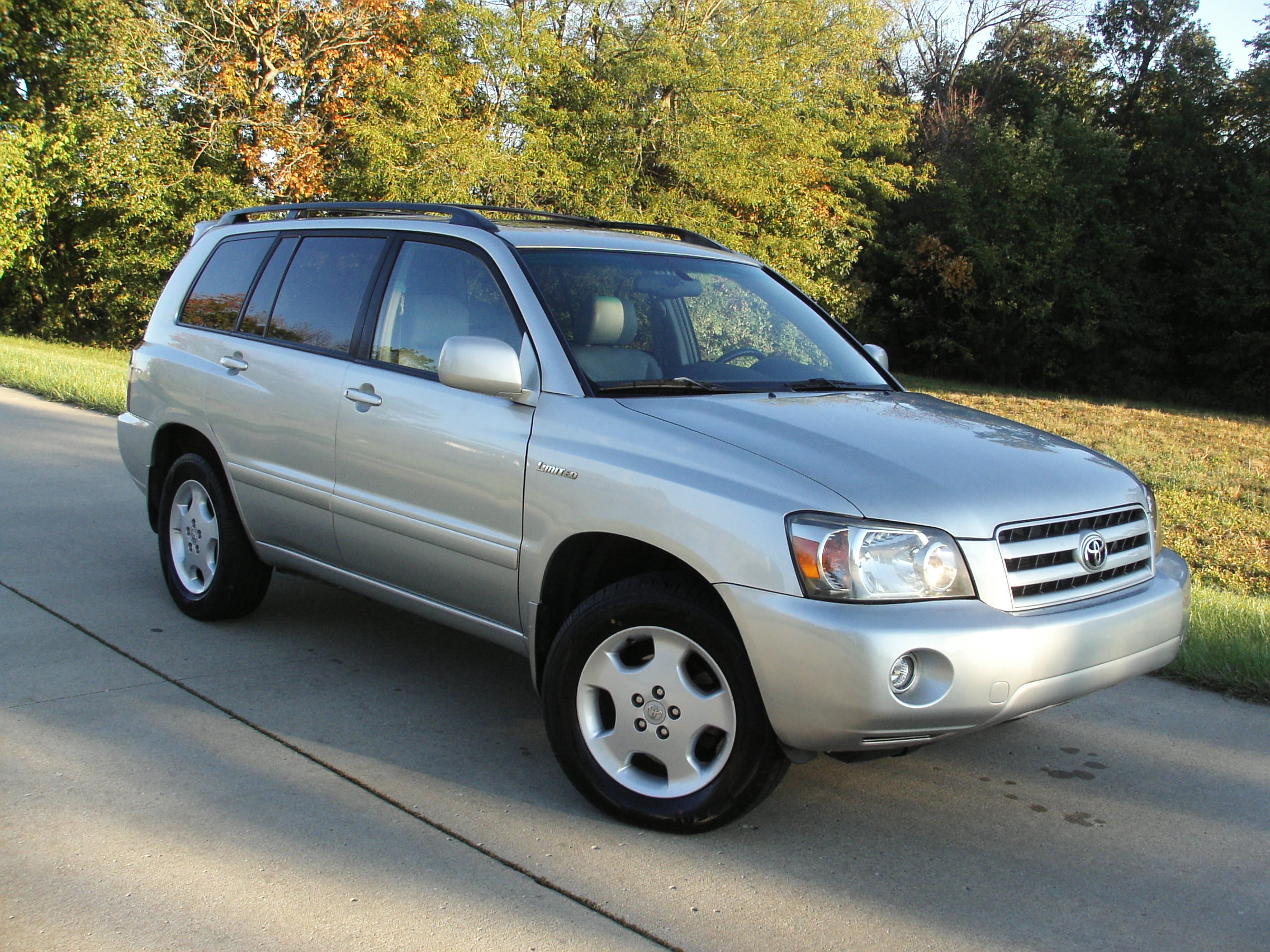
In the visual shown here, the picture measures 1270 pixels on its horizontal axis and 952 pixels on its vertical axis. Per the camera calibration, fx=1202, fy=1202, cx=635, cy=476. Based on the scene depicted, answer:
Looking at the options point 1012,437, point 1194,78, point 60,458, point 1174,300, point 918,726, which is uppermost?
point 1194,78

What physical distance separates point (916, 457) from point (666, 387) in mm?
904

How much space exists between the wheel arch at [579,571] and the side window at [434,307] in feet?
2.54

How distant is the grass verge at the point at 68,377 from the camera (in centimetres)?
1320

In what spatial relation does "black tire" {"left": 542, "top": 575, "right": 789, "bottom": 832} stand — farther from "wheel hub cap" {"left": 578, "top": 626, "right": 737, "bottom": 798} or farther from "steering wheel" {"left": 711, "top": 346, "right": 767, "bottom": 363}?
"steering wheel" {"left": 711, "top": 346, "right": 767, "bottom": 363}

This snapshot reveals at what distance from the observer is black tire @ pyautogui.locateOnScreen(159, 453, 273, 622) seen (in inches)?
206

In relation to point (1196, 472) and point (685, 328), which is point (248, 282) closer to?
point (685, 328)

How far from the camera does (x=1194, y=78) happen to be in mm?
33312

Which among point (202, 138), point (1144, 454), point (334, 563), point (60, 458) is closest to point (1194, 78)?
point (1144, 454)

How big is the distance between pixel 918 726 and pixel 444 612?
1.80 metres

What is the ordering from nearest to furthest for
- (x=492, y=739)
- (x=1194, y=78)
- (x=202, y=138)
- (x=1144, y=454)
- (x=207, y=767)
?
(x=207, y=767), (x=492, y=739), (x=1144, y=454), (x=202, y=138), (x=1194, y=78)

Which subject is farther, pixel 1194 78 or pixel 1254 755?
pixel 1194 78

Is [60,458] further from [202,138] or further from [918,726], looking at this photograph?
[202,138]

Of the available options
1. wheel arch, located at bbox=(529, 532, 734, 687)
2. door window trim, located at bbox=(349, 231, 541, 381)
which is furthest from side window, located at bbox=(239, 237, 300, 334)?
wheel arch, located at bbox=(529, 532, 734, 687)

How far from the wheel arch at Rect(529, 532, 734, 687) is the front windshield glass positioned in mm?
516
